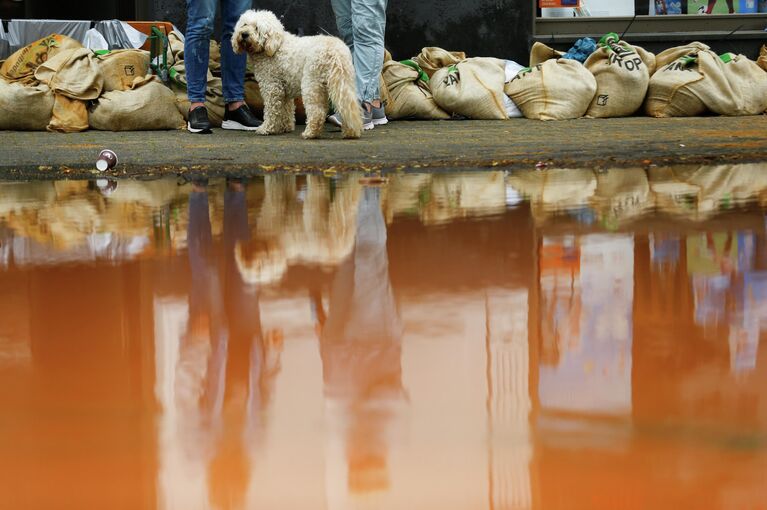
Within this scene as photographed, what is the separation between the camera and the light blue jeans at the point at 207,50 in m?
6.13

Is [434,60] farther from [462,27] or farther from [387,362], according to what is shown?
[387,362]

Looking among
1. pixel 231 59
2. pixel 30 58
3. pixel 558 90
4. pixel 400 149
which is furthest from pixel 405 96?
pixel 30 58

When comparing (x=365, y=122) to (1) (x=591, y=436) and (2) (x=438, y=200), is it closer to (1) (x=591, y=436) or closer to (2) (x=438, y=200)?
(2) (x=438, y=200)

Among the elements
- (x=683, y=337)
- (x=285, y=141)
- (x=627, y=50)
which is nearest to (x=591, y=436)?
(x=683, y=337)

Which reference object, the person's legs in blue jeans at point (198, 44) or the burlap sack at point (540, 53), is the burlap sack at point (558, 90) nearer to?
the burlap sack at point (540, 53)

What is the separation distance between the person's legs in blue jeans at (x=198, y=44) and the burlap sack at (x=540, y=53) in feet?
8.23

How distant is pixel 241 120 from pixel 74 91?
103 cm

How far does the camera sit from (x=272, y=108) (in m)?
6.36

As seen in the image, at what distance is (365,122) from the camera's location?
674 centimetres

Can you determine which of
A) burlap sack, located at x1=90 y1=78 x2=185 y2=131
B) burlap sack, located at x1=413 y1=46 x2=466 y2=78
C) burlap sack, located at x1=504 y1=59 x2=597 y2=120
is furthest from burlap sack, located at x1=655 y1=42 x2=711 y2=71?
burlap sack, located at x1=90 y1=78 x2=185 y2=131

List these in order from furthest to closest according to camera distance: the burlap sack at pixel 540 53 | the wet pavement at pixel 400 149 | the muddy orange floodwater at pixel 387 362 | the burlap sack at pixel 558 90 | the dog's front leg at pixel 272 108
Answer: the burlap sack at pixel 540 53 < the burlap sack at pixel 558 90 < the dog's front leg at pixel 272 108 < the wet pavement at pixel 400 149 < the muddy orange floodwater at pixel 387 362

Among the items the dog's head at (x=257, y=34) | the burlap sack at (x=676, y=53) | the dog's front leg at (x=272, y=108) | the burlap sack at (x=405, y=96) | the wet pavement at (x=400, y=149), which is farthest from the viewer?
the burlap sack at (x=676, y=53)

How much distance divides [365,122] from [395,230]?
3.77 m

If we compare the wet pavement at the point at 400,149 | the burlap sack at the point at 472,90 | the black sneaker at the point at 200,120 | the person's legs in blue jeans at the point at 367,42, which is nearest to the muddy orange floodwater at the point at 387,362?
the wet pavement at the point at 400,149
